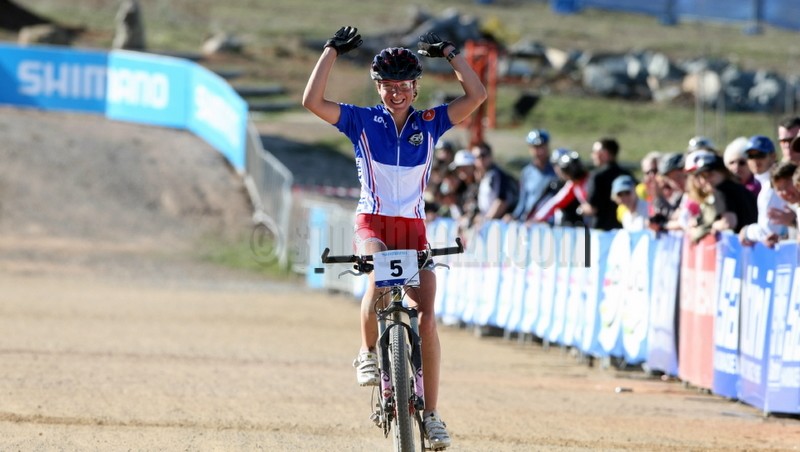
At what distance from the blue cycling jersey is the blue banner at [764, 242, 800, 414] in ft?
10.9

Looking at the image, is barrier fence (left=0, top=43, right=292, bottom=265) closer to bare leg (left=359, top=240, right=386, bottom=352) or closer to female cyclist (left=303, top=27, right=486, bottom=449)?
female cyclist (left=303, top=27, right=486, bottom=449)

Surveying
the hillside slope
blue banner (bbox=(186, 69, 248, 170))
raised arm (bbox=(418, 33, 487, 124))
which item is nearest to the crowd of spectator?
raised arm (bbox=(418, 33, 487, 124))

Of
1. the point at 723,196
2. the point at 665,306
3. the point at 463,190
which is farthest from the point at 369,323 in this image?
the point at 463,190

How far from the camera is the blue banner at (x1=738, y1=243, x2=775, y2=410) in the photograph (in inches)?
411

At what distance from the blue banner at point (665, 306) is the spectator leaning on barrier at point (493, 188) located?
448 centimetres

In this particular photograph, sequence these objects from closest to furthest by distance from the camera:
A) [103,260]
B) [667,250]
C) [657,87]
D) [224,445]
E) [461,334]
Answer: [224,445] < [667,250] < [461,334] < [103,260] < [657,87]

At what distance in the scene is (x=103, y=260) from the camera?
28.7 meters

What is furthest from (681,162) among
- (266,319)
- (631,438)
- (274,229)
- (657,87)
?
(657,87)

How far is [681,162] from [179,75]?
24.1 metres

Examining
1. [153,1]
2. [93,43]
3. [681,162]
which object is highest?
[153,1]

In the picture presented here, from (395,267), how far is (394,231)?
45 centimetres

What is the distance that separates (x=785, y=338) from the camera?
1013 cm

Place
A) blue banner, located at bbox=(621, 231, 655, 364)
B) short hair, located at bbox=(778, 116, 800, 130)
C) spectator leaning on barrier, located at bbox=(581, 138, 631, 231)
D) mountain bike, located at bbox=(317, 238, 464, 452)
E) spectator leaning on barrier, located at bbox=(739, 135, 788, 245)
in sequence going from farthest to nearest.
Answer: spectator leaning on barrier, located at bbox=(581, 138, 631, 231), blue banner, located at bbox=(621, 231, 655, 364), short hair, located at bbox=(778, 116, 800, 130), spectator leaning on barrier, located at bbox=(739, 135, 788, 245), mountain bike, located at bbox=(317, 238, 464, 452)

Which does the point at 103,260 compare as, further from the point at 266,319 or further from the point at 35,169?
the point at 266,319
